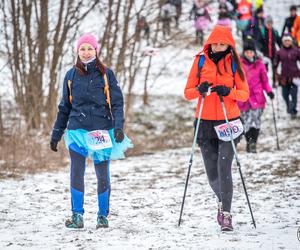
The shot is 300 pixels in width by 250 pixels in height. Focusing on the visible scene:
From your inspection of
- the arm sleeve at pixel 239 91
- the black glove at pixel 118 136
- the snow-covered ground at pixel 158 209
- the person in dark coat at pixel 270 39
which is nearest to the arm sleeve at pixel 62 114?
the black glove at pixel 118 136

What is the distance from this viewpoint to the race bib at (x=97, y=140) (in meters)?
5.64

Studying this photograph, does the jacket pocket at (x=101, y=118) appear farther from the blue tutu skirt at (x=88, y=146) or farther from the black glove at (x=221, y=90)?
the black glove at (x=221, y=90)

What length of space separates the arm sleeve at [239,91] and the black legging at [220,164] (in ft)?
1.46

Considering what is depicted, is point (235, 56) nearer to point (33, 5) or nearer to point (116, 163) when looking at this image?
point (116, 163)

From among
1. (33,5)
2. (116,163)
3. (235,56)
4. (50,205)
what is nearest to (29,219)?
(50,205)

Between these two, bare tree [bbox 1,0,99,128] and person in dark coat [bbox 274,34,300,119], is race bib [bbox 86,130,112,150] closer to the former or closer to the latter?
bare tree [bbox 1,0,99,128]

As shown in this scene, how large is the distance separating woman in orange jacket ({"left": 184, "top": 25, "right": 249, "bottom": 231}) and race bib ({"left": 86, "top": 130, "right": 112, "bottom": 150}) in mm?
931

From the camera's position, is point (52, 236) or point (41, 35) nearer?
point (52, 236)

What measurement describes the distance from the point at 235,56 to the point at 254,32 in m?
13.9

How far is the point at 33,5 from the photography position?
14.0 meters

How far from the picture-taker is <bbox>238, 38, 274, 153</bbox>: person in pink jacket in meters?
10.7

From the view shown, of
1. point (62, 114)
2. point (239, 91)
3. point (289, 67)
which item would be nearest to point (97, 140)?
point (62, 114)

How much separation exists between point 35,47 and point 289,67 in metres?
6.11

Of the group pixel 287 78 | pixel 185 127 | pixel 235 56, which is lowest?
pixel 185 127
